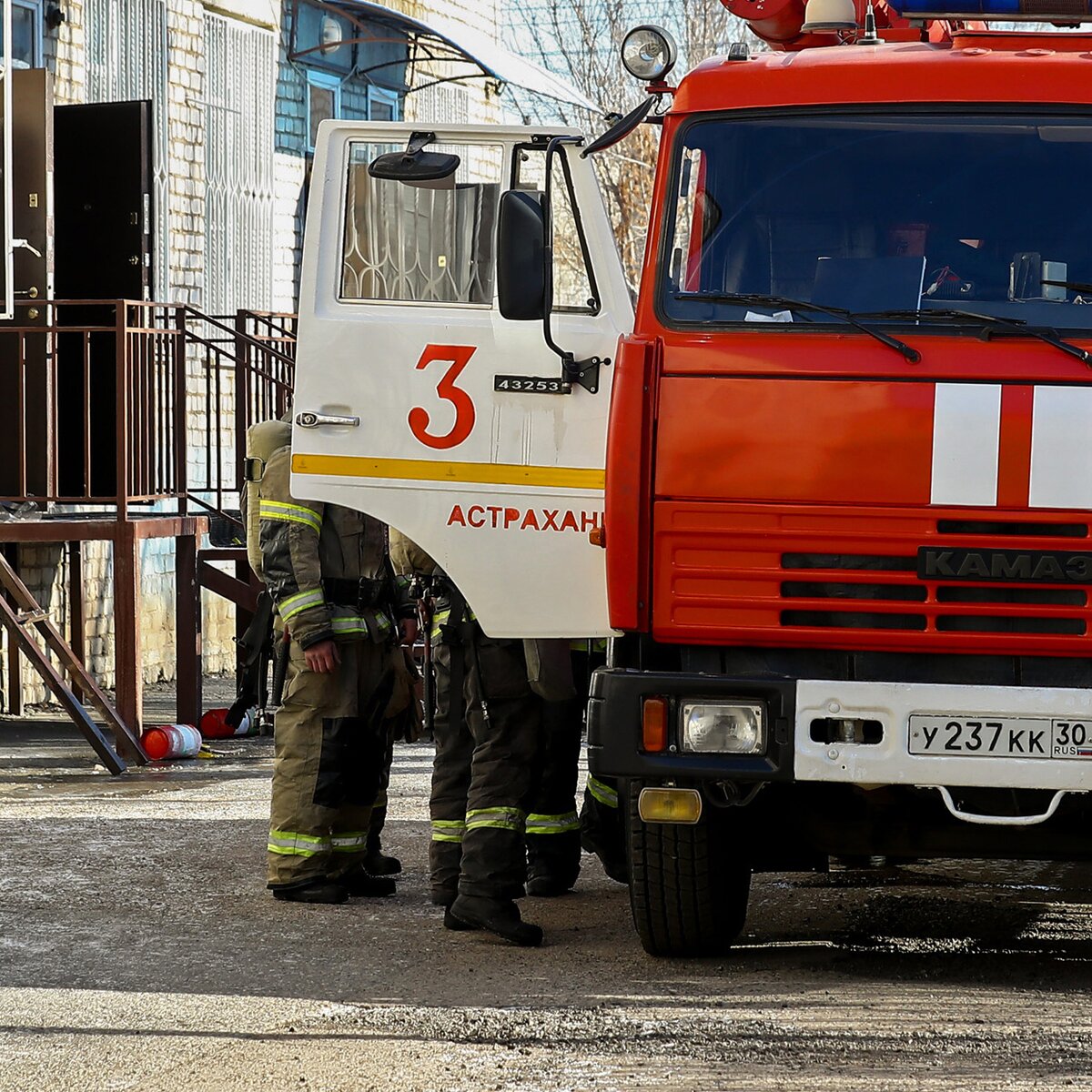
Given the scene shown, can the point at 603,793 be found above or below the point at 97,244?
below

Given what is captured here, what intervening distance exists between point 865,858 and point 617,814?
0.88m

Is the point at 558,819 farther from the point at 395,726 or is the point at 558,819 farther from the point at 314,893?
the point at 314,893

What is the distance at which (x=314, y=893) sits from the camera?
664 cm

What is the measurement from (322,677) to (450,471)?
963 mm

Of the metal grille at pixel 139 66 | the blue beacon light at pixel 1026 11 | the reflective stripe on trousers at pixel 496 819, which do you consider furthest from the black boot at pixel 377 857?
the metal grille at pixel 139 66

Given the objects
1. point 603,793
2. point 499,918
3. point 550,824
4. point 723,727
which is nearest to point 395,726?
point 550,824

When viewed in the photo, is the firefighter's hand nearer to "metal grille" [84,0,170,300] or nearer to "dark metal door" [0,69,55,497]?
"dark metal door" [0,69,55,497]

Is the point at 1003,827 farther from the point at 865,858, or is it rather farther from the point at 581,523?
the point at 581,523

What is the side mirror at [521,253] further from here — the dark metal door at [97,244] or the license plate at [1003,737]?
the dark metal door at [97,244]

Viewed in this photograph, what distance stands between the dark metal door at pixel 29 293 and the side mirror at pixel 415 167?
4878mm

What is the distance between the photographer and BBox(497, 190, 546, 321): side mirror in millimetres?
5438

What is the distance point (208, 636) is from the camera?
13.8m

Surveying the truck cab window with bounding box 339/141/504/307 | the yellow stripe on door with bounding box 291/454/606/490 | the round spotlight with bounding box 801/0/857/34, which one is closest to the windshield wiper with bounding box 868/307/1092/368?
the yellow stripe on door with bounding box 291/454/606/490

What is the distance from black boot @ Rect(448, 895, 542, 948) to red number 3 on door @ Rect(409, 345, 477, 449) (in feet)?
4.71
